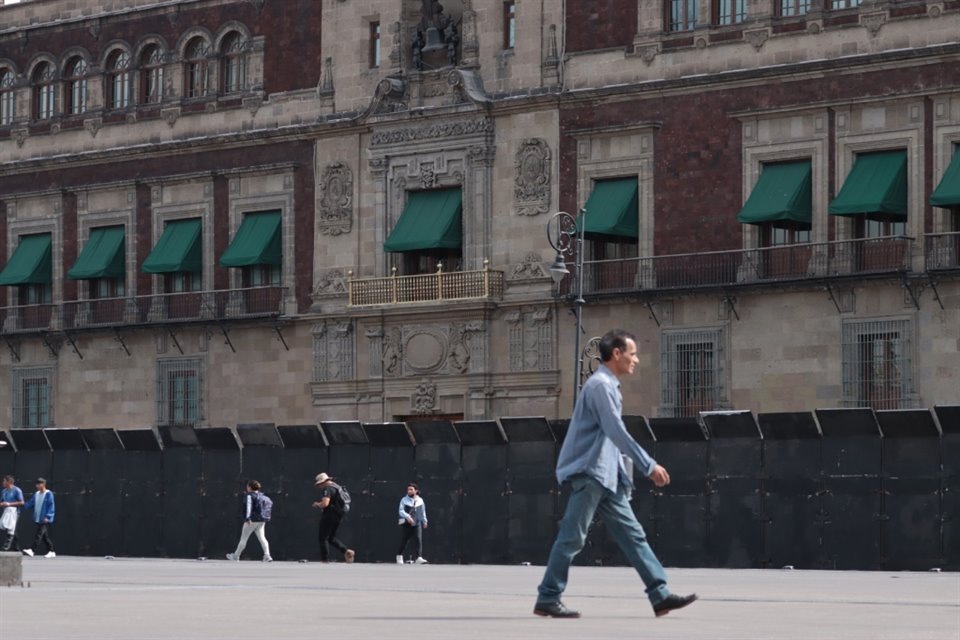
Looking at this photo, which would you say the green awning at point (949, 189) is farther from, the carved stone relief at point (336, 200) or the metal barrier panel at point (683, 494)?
the carved stone relief at point (336, 200)

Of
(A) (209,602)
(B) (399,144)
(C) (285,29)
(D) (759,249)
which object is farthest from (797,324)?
(A) (209,602)

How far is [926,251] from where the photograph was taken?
150ft

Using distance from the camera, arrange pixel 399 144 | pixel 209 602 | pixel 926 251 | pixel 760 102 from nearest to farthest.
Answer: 1. pixel 209 602
2. pixel 926 251
3. pixel 760 102
4. pixel 399 144

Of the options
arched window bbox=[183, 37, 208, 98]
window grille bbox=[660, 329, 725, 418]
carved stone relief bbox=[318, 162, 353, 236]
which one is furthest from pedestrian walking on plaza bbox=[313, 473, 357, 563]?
arched window bbox=[183, 37, 208, 98]

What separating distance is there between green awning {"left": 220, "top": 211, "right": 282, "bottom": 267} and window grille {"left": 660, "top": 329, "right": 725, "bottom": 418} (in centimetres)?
1151

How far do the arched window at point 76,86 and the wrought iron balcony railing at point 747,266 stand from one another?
1702cm

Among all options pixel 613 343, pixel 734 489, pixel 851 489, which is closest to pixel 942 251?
pixel 734 489

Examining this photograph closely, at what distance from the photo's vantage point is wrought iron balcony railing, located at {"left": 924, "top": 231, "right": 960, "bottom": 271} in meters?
45.1

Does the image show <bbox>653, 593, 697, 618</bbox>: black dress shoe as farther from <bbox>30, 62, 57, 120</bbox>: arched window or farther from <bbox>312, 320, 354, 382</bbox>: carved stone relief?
<bbox>30, 62, 57, 120</bbox>: arched window

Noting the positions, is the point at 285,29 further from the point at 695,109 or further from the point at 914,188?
the point at 914,188

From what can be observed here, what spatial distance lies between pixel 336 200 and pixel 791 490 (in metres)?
23.3

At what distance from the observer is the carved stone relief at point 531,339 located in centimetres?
5147

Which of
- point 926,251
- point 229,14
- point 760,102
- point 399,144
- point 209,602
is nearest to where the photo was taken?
point 209,602

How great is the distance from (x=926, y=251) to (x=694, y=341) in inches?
231
